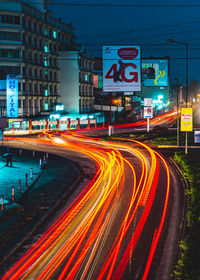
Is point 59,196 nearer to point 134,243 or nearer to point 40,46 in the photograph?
point 134,243

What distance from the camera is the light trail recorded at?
10.2 metres

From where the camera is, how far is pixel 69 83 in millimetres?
77312

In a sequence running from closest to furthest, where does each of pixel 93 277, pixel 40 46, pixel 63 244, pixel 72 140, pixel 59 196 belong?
1. pixel 93 277
2. pixel 63 244
3. pixel 59 196
4. pixel 72 140
5. pixel 40 46

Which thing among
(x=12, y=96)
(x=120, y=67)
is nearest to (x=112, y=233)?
(x=120, y=67)

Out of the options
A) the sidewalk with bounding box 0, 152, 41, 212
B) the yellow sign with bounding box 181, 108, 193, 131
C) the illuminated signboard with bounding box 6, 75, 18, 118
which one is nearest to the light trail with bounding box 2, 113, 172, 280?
the sidewalk with bounding box 0, 152, 41, 212

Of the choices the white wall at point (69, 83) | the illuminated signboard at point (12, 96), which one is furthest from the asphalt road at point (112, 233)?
the white wall at point (69, 83)

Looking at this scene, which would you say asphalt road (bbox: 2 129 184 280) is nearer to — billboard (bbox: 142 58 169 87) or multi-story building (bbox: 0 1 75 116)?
billboard (bbox: 142 58 169 87)

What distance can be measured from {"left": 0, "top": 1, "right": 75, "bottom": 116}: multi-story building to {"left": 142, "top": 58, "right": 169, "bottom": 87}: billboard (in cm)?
1925

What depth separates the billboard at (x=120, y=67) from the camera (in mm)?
49425

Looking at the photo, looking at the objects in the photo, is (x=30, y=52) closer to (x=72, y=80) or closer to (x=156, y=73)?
(x=72, y=80)

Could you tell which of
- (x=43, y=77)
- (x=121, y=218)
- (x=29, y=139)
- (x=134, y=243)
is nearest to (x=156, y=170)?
(x=121, y=218)

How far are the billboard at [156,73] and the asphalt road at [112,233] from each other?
39384 millimetres

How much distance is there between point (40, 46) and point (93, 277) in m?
64.7

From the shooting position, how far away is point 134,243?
12109 millimetres
